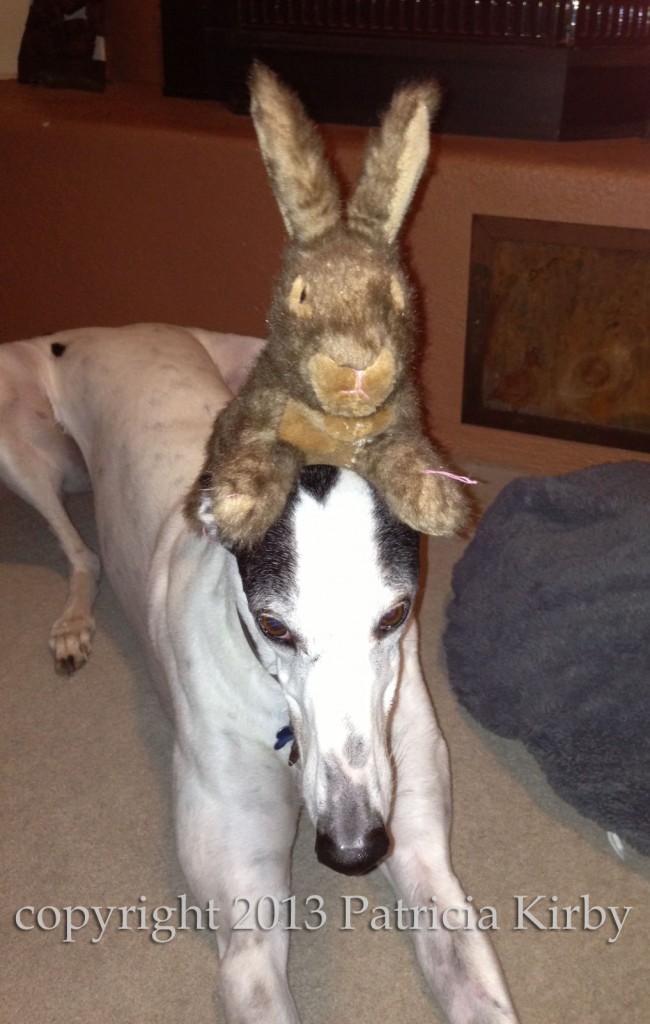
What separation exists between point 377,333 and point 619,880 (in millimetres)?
1254

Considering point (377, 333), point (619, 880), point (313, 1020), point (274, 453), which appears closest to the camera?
point (377, 333)

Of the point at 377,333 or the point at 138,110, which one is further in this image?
the point at 138,110

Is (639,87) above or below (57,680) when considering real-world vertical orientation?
above

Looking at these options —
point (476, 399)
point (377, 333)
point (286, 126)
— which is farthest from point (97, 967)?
point (476, 399)

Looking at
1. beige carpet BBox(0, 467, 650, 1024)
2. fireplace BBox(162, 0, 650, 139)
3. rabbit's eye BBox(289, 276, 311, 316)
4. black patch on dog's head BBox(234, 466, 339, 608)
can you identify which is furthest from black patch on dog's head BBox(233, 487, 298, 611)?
fireplace BBox(162, 0, 650, 139)

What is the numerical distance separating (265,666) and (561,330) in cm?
170

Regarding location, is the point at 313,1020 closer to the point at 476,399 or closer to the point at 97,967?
the point at 97,967

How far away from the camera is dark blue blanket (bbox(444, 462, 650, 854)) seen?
6.20ft

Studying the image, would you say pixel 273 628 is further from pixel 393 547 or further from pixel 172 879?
pixel 172 879

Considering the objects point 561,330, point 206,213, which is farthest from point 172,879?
point 206,213

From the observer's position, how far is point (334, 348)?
1.16 m

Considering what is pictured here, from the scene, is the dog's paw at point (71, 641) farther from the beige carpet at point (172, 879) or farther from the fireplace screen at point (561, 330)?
the fireplace screen at point (561, 330)

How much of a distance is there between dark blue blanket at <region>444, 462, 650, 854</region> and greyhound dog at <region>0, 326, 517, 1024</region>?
33 cm

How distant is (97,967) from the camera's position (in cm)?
169
